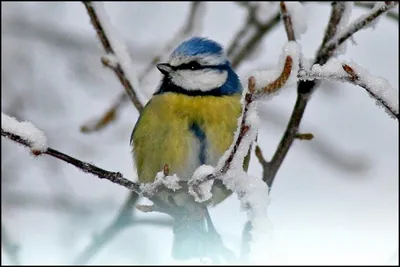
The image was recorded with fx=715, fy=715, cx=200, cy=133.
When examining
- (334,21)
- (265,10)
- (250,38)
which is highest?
(265,10)

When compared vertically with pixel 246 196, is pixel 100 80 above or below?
above

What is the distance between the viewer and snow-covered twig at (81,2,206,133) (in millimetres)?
2426

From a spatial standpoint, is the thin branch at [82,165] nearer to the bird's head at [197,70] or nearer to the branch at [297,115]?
the branch at [297,115]

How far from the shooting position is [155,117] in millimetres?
2029

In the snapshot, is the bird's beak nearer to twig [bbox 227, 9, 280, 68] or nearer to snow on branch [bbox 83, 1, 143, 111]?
snow on branch [bbox 83, 1, 143, 111]

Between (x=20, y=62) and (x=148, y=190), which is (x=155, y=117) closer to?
(x=148, y=190)

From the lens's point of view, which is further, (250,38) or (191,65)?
(250,38)

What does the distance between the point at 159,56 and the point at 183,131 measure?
0.69 metres

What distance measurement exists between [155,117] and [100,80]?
2.83m

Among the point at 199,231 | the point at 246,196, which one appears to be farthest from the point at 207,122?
the point at 246,196

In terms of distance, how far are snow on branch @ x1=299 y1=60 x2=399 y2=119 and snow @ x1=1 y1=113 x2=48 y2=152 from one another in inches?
20.2

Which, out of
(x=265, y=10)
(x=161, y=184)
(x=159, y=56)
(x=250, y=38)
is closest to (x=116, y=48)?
(x=159, y=56)

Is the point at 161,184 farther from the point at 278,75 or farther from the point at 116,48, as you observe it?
the point at 116,48

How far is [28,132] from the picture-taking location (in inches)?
54.4
